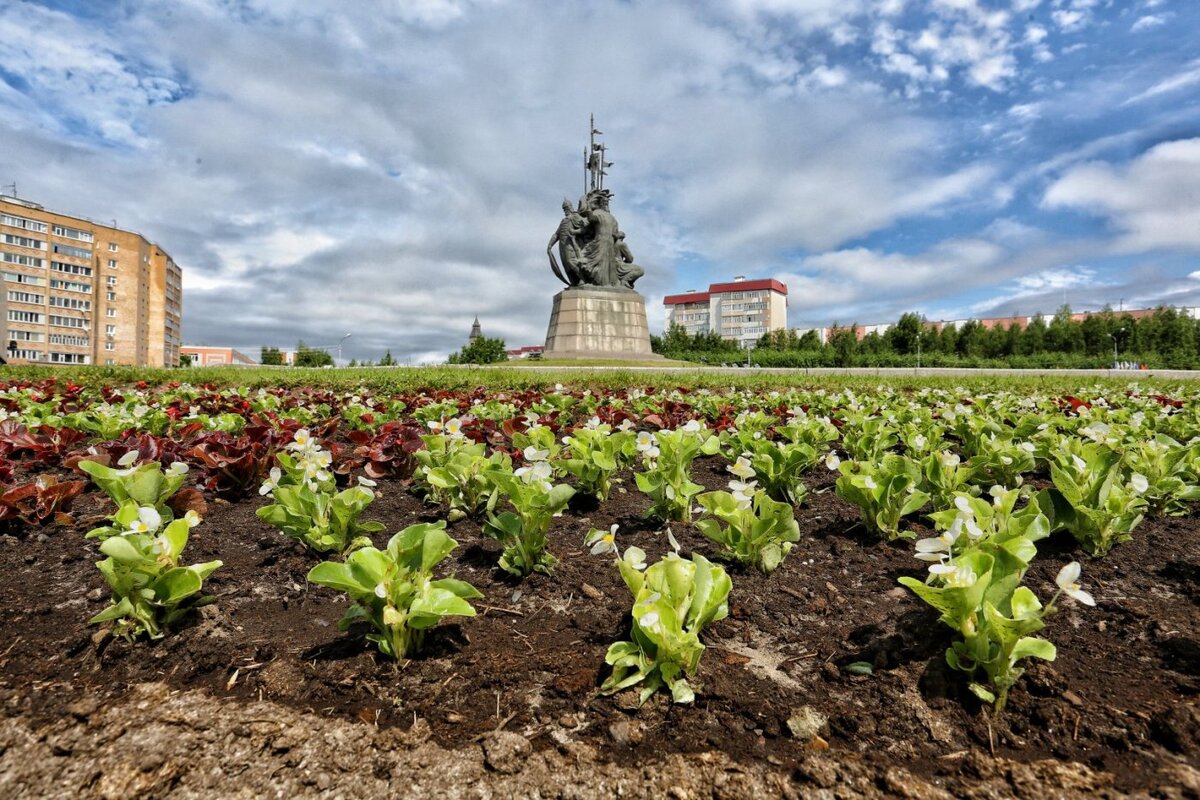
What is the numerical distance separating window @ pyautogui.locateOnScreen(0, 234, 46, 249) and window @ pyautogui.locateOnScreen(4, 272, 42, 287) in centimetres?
365

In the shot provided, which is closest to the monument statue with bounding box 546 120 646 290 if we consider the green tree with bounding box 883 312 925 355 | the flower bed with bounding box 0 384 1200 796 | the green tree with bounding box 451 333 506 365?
the green tree with bounding box 451 333 506 365

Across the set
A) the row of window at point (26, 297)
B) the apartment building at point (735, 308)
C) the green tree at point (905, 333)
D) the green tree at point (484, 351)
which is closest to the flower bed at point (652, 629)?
the green tree at point (484, 351)

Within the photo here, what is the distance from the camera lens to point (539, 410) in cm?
461

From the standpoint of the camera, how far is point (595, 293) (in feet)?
80.8

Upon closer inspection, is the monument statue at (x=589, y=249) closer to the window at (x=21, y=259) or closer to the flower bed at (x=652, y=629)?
the flower bed at (x=652, y=629)

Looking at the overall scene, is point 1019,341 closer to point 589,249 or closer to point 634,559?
point 589,249

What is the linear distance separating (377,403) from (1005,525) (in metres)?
5.00

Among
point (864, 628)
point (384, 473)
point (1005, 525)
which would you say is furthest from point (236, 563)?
point (1005, 525)

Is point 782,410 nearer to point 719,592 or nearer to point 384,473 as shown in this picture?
point 384,473

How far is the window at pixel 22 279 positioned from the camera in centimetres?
7381

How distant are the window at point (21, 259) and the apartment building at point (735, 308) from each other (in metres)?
92.8

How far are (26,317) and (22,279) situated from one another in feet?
15.6

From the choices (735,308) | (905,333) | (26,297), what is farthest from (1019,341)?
(26,297)

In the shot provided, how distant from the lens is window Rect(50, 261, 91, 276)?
77.0m
